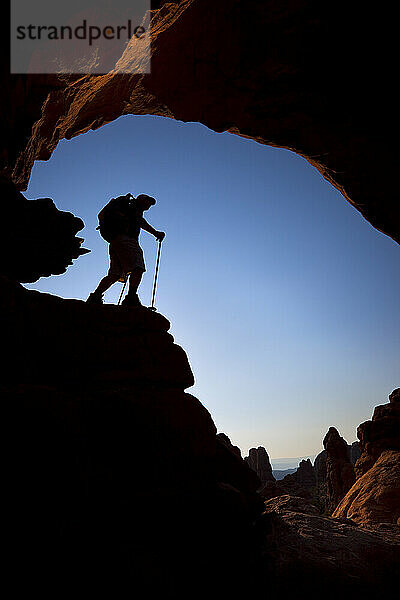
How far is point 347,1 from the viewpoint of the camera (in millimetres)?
6098

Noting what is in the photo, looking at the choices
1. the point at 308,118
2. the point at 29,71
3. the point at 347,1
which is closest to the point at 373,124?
the point at 308,118

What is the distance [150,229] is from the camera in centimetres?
675

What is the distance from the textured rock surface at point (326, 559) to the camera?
375 centimetres

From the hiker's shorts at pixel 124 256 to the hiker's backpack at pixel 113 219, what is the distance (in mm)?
167

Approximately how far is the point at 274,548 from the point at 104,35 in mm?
8897

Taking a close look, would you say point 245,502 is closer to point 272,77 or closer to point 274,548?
point 274,548

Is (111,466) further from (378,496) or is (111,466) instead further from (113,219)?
(378,496)

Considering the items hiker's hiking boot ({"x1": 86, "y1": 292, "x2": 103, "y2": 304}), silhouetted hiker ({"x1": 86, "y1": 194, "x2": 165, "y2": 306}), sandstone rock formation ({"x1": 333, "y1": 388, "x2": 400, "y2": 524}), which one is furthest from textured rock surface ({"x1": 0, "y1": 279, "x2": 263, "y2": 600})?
sandstone rock formation ({"x1": 333, "y1": 388, "x2": 400, "y2": 524})

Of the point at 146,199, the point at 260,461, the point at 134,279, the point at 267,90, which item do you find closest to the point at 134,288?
the point at 134,279

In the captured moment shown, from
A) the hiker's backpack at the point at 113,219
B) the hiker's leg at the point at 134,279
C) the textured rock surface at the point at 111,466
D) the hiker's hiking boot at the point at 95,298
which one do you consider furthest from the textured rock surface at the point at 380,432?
the hiker's backpack at the point at 113,219

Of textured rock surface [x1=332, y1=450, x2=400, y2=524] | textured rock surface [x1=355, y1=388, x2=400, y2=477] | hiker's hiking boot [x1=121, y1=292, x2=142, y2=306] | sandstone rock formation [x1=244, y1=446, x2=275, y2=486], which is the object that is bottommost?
sandstone rock formation [x1=244, y1=446, x2=275, y2=486]

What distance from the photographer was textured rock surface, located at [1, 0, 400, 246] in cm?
639

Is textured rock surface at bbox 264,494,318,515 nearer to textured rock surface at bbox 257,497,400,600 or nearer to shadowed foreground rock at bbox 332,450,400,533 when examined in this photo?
textured rock surface at bbox 257,497,400,600

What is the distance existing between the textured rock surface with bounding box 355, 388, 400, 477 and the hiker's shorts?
16033mm
